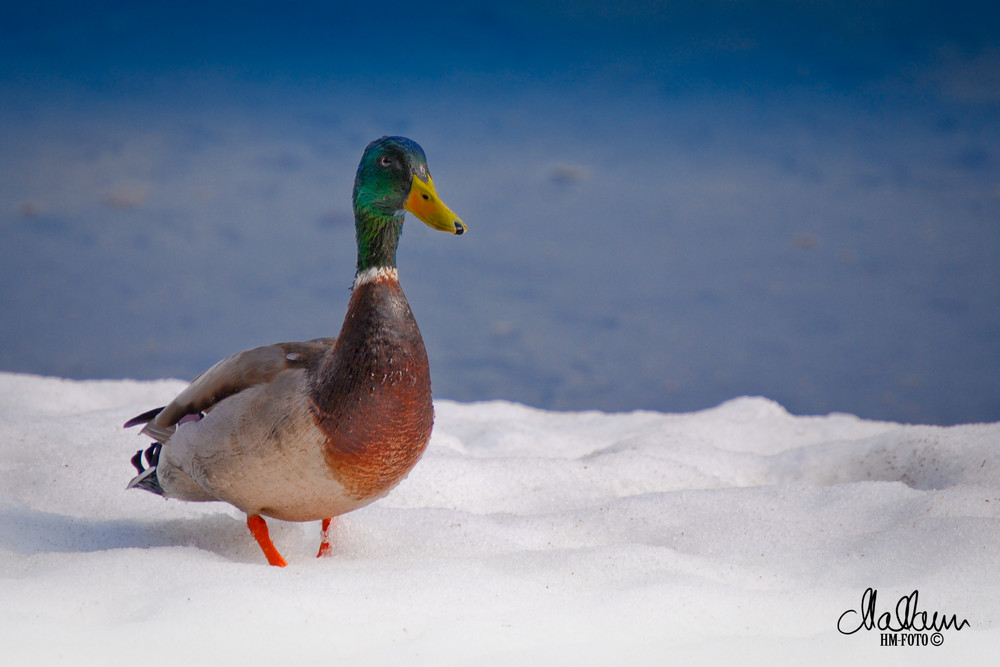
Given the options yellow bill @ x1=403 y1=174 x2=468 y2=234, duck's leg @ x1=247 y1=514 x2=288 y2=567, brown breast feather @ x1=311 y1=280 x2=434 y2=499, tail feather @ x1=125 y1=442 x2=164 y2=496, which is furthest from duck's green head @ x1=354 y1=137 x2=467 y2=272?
tail feather @ x1=125 y1=442 x2=164 y2=496

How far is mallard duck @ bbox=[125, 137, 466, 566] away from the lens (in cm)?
215

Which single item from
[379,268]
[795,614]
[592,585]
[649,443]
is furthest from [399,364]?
[649,443]

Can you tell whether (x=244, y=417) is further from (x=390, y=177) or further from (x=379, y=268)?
(x=390, y=177)

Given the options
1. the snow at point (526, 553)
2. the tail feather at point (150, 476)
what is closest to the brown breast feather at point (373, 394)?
the snow at point (526, 553)

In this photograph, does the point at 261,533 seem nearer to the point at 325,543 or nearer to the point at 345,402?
the point at 325,543

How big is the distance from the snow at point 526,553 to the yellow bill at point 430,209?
837 millimetres

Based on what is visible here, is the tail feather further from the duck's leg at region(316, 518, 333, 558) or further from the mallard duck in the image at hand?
the duck's leg at region(316, 518, 333, 558)

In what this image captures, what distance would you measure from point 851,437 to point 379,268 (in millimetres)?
3212

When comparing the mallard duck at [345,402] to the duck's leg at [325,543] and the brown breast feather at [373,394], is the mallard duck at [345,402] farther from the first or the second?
the duck's leg at [325,543]

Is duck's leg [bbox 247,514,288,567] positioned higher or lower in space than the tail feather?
lower

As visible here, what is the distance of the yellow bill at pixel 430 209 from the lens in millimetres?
2174

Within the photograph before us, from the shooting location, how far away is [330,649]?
1.72 m

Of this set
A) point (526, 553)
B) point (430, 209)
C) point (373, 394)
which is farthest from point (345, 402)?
point (526, 553)

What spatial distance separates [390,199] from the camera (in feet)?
7.37
